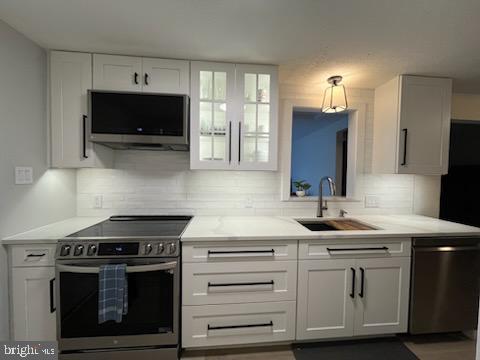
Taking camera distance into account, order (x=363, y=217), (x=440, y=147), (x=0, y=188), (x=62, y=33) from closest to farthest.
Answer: (x=0, y=188)
(x=62, y=33)
(x=440, y=147)
(x=363, y=217)

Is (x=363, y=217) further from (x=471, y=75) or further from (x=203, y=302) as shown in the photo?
(x=203, y=302)

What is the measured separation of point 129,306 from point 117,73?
172cm

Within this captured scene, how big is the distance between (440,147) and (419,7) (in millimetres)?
1382

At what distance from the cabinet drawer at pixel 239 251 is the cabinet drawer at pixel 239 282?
0.14 feet

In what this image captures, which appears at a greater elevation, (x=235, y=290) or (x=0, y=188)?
(x=0, y=188)

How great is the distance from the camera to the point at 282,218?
2174 mm

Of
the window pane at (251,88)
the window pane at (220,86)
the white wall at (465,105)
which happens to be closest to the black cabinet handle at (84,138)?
the window pane at (220,86)

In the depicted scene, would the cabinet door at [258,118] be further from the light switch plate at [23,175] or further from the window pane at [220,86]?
the light switch plate at [23,175]

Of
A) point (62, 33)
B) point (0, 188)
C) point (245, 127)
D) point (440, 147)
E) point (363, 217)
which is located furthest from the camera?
point (363, 217)

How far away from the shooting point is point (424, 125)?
204 cm

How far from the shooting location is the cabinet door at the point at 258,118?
188 cm

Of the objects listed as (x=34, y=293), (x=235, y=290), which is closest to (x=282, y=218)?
(x=235, y=290)

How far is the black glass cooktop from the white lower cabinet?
1038 mm

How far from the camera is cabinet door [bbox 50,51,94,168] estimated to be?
171 centimetres
